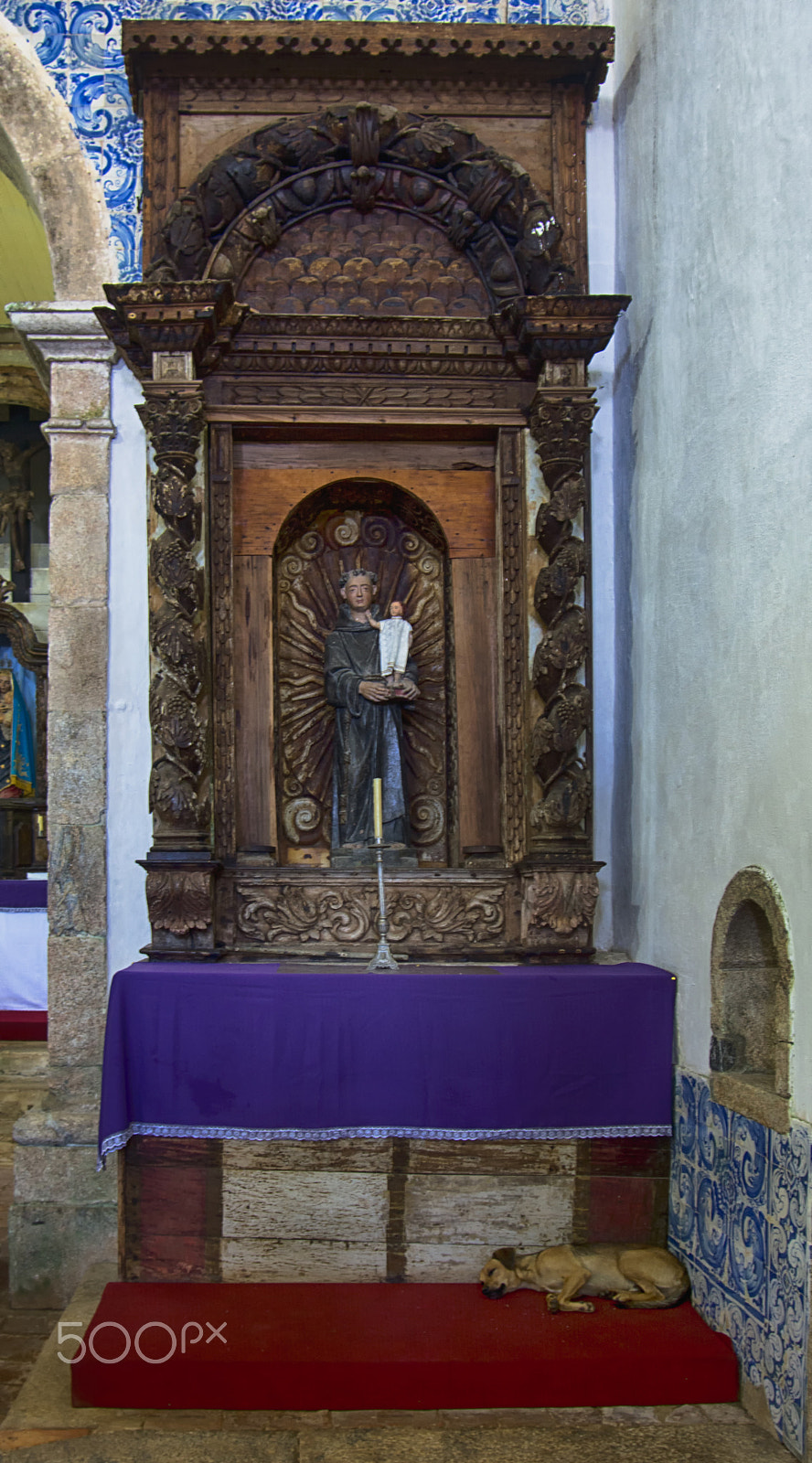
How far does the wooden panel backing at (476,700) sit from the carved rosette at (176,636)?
972mm

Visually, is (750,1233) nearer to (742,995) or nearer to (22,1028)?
(742,995)

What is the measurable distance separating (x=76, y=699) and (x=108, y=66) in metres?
2.41

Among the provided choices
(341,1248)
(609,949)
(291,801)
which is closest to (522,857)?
(609,949)

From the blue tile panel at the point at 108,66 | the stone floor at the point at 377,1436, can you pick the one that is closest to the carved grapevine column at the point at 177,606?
the blue tile panel at the point at 108,66

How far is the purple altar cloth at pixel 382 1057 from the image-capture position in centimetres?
362

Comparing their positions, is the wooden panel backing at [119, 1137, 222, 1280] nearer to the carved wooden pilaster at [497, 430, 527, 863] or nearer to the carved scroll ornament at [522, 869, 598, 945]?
the carved scroll ornament at [522, 869, 598, 945]

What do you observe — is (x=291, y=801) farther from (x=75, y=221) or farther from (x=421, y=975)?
(x=75, y=221)

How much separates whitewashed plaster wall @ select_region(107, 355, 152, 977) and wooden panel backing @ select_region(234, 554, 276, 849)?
35cm

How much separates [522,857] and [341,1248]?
55.3 inches

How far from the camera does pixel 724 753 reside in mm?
3363

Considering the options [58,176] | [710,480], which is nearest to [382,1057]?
[710,480]

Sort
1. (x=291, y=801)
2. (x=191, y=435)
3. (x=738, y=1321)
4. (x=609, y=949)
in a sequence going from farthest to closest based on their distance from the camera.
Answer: (x=291, y=801), (x=609, y=949), (x=191, y=435), (x=738, y=1321)

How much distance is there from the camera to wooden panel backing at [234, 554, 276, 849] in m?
4.39

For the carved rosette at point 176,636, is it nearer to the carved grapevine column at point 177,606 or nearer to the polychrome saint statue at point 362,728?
the carved grapevine column at point 177,606
